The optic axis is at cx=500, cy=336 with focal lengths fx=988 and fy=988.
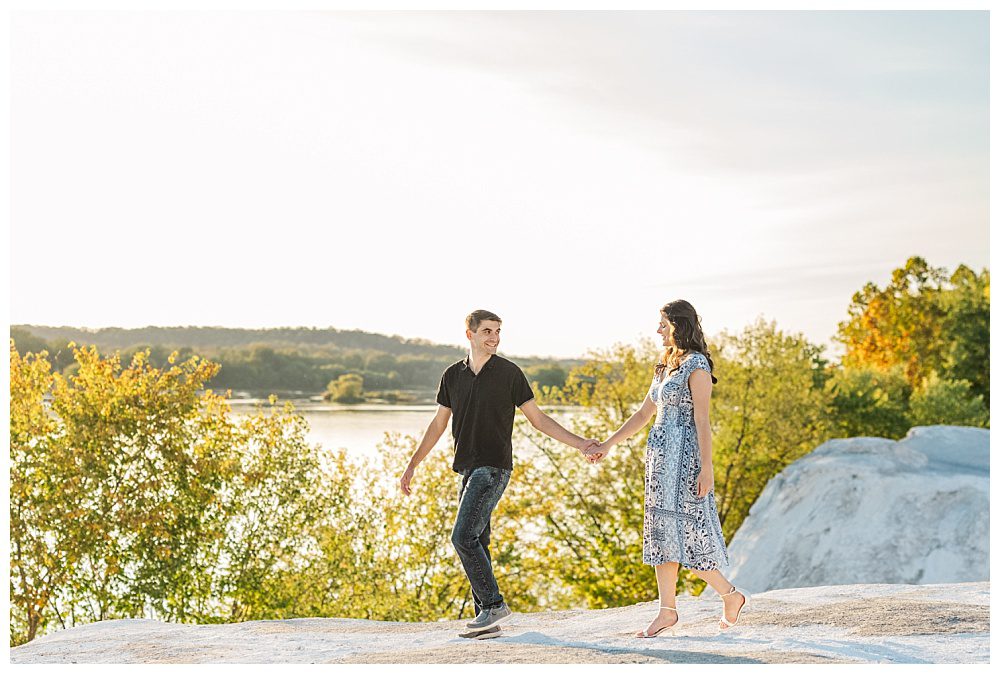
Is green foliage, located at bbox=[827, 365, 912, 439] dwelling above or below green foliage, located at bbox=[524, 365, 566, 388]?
below

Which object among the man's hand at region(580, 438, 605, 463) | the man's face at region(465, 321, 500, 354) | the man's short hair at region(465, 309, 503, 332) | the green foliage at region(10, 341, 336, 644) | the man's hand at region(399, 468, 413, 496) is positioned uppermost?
the man's short hair at region(465, 309, 503, 332)

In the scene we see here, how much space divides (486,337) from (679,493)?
5.09ft

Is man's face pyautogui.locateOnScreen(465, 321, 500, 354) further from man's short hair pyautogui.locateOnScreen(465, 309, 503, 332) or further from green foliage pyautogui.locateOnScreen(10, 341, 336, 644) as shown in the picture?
green foliage pyautogui.locateOnScreen(10, 341, 336, 644)

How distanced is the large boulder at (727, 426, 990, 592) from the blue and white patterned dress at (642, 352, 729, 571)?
23.3 feet

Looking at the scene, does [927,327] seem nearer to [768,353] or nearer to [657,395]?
[768,353]

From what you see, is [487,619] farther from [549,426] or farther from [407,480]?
[549,426]

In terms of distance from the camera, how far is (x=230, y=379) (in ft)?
68.9

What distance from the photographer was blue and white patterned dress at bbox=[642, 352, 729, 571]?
6137 millimetres

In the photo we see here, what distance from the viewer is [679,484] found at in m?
6.17

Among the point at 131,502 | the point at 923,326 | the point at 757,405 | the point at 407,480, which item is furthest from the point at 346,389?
the point at 923,326

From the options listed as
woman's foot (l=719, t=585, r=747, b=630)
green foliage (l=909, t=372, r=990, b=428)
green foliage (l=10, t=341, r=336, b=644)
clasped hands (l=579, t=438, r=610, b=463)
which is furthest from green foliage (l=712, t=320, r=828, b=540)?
woman's foot (l=719, t=585, r=747, b=630)

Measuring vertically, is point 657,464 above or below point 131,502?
above

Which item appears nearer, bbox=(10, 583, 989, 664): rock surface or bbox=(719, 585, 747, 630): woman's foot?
bbox=(10, 583, 989, 664): rock surface

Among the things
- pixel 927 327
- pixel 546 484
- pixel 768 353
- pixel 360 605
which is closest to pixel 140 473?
pixel 360 605
